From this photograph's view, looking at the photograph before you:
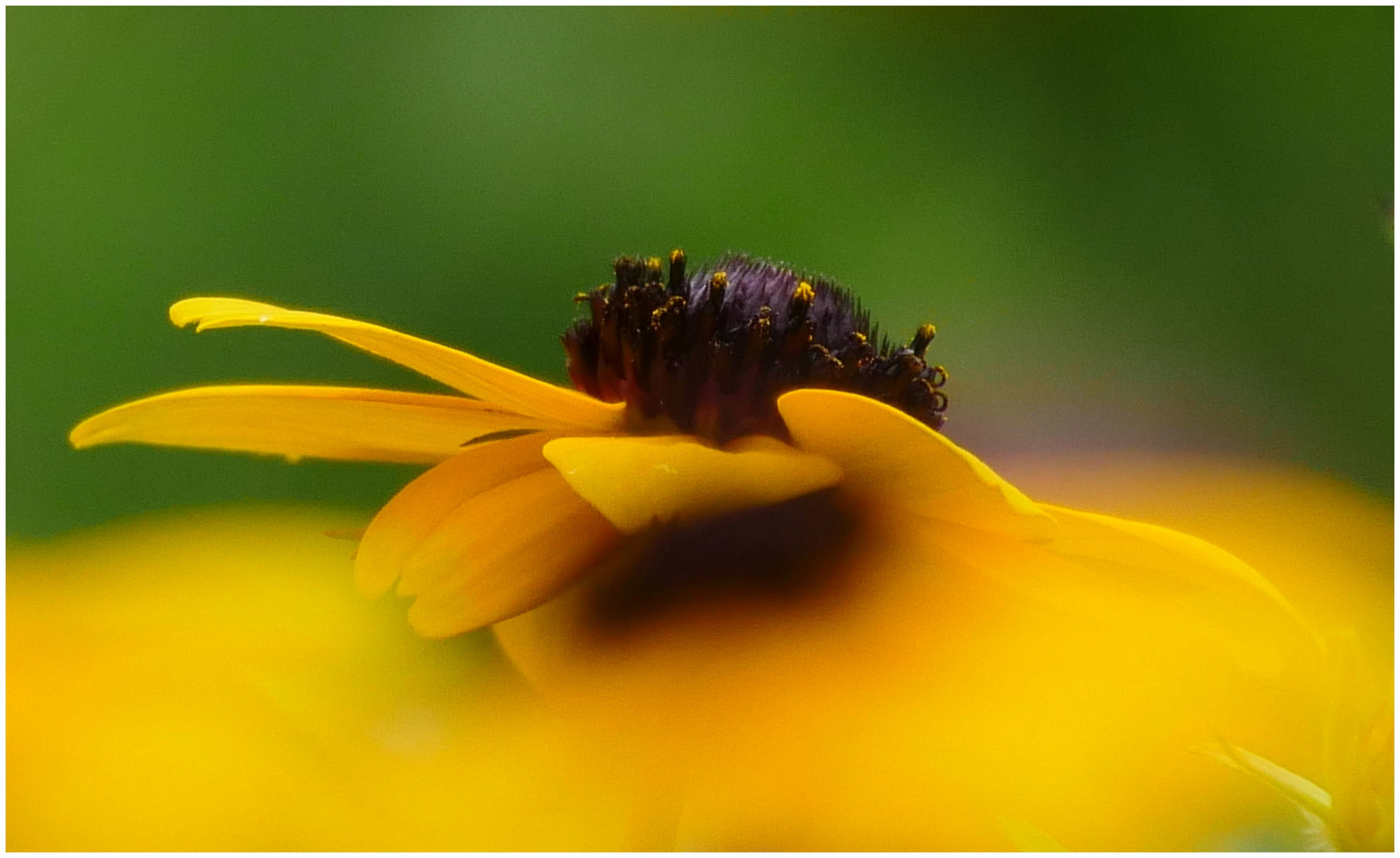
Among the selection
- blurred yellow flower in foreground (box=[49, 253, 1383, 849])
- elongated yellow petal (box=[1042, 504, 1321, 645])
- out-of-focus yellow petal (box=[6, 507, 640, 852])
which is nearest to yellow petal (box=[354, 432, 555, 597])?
blurred yellow flower in foreground (box=[49, 253, 1383, 849])

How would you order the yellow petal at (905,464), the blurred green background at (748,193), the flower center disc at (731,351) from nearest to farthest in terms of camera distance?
the yellow petal at (905,464)
the flower center disc at (731,351)
the blurred green background at (748,193)

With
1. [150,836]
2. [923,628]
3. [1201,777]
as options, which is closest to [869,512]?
[923,628]

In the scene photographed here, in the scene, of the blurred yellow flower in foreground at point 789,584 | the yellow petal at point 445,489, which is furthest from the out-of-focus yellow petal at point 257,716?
the yellow petal at point 445,489

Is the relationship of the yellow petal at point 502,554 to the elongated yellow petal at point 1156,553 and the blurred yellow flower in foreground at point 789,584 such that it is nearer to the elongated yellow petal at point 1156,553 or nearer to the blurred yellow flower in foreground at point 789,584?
the blurred yellow flower in foreground at point 789,584

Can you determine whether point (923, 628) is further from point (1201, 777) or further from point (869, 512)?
point (1201, 777)

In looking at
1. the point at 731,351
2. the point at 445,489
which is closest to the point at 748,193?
the point at 731,351
